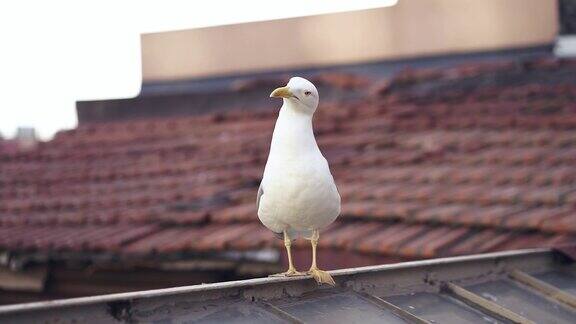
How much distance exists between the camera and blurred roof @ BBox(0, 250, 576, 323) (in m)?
2.46

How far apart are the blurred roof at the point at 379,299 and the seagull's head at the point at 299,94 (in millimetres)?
614

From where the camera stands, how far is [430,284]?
11.5 feet

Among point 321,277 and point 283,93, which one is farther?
point 321,277

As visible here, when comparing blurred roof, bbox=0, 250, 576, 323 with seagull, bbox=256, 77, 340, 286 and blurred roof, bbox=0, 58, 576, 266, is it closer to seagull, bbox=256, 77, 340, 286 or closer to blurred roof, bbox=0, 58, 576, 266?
seagull, bbox=256, 77, 340, 286

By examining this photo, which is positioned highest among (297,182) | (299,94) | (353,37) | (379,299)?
(353,37)

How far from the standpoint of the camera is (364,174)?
601cm

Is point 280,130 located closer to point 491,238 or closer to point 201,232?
point 491,238

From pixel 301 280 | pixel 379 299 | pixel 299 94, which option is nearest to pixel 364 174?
pixel 379 299

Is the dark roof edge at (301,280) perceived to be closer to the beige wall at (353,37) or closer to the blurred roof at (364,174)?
the blurred roof at (364,174)

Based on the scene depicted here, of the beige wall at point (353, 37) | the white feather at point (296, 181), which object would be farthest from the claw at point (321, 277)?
the beige wall at point (353, 37)

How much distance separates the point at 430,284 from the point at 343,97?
15.5 feet

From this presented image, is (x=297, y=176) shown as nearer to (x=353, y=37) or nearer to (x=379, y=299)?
(x=379, y=299)

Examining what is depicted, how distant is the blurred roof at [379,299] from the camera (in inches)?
96.7

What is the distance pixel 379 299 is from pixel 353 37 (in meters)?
6.01
